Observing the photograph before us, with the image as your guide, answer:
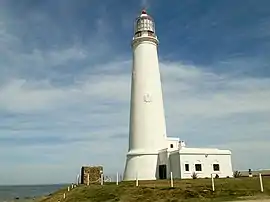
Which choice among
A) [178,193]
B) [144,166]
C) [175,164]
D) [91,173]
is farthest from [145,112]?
[178,193]

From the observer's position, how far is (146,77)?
123ft

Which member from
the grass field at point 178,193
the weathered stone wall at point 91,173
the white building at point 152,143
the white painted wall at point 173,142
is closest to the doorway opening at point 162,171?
the white building at point 152,143

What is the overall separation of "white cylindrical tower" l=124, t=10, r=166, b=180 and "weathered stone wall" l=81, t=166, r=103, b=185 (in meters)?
3.22

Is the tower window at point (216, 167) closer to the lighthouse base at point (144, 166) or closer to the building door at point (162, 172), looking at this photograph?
the building door at point (162, 172)

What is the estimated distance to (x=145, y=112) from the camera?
1435 inches

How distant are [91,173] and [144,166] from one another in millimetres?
6149

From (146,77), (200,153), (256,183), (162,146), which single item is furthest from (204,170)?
(146,77)

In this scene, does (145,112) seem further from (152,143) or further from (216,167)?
(216,167)

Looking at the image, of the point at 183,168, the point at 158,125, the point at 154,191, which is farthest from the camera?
the point at 158,125

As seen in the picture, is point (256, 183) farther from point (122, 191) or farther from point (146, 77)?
point (146, 77)

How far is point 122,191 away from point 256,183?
10.7 meters

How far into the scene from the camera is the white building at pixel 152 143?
115ft

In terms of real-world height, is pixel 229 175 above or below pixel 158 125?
below

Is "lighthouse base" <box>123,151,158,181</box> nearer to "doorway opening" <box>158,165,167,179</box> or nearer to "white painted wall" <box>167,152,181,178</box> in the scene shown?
"doorway opening" <box>158,165,167,179</box>
